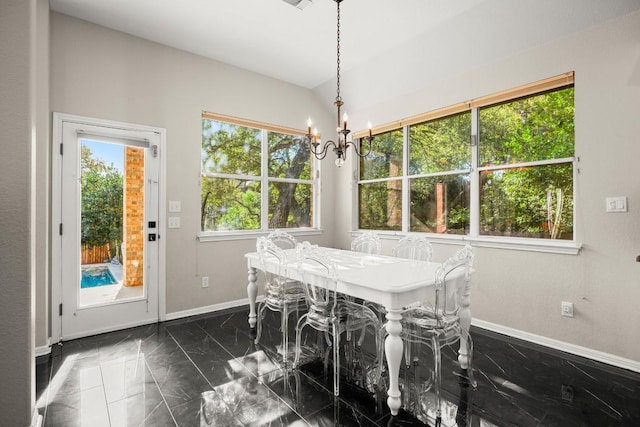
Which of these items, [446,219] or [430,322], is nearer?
[430,322]

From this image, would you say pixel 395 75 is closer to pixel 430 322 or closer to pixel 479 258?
pixel 479 258

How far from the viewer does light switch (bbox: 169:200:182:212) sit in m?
3.60

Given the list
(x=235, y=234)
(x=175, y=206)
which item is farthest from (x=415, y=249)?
(x=175, y=206)

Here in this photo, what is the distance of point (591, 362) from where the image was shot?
102 inches

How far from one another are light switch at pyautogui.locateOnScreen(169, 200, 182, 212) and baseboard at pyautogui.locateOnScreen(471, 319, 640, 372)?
3350 millimetres

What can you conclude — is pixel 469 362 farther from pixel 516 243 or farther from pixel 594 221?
pixel 594 221

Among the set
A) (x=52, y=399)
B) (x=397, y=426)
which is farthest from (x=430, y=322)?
(x=52, y=399)

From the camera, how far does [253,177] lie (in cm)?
430

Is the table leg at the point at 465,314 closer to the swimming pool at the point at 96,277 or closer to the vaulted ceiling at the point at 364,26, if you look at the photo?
the vaulted ceiling at the point at 364,26

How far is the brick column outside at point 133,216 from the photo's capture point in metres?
3.38

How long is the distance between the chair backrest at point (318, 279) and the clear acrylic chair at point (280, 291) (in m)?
0.31

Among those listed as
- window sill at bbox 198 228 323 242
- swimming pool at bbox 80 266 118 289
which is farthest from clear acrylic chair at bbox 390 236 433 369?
swimming pool at bbox 80 266 118 289

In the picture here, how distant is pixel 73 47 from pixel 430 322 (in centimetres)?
383

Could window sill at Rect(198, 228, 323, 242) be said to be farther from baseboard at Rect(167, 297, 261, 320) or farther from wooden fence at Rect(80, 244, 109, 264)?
wooden fence at Rect(80, 244, 109, 264)
